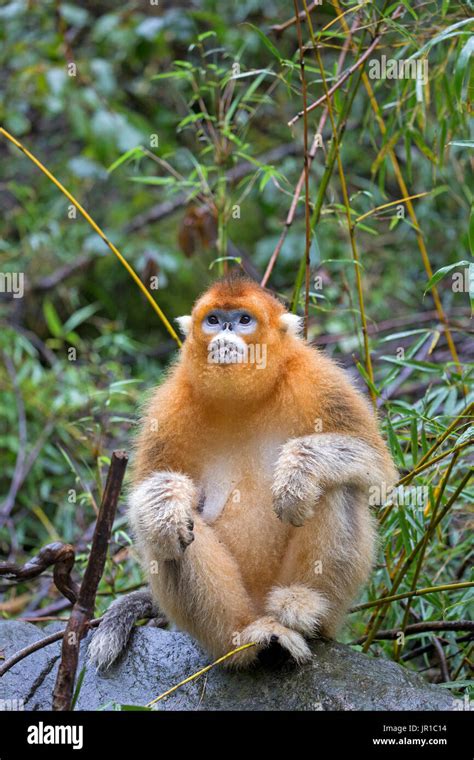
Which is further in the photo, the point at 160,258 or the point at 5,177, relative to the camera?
the point at 5,177

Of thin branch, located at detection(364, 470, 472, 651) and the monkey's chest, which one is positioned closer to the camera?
thin branch, located at detection(364, 470, 472, 651)

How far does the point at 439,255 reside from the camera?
8.66 m

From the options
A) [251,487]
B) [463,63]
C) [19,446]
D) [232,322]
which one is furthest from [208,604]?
[19,446]

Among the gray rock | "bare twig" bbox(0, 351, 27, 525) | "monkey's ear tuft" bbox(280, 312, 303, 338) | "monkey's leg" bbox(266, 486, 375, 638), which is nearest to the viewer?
the gray rock

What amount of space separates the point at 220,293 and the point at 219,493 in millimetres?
830

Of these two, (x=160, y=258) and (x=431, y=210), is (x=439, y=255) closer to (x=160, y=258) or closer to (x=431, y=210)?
(x=431, y=210)

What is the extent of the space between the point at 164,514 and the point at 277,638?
0.63 metres

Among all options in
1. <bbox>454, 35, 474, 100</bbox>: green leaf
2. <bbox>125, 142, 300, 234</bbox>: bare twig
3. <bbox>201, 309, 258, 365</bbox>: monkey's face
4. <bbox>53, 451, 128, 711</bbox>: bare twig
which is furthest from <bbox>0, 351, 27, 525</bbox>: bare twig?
<bbox>454, 35, 474, 100</bbox>: green leaf

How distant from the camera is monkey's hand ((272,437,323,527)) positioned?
3387 millimetres

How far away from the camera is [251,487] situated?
3732mm

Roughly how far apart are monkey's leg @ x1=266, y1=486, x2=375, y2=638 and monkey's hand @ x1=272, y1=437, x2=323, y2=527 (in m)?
0.10

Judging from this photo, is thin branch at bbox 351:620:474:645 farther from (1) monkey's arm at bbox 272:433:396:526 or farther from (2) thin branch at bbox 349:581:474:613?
(1) monkey's arm at bbox 272:433:396:526
